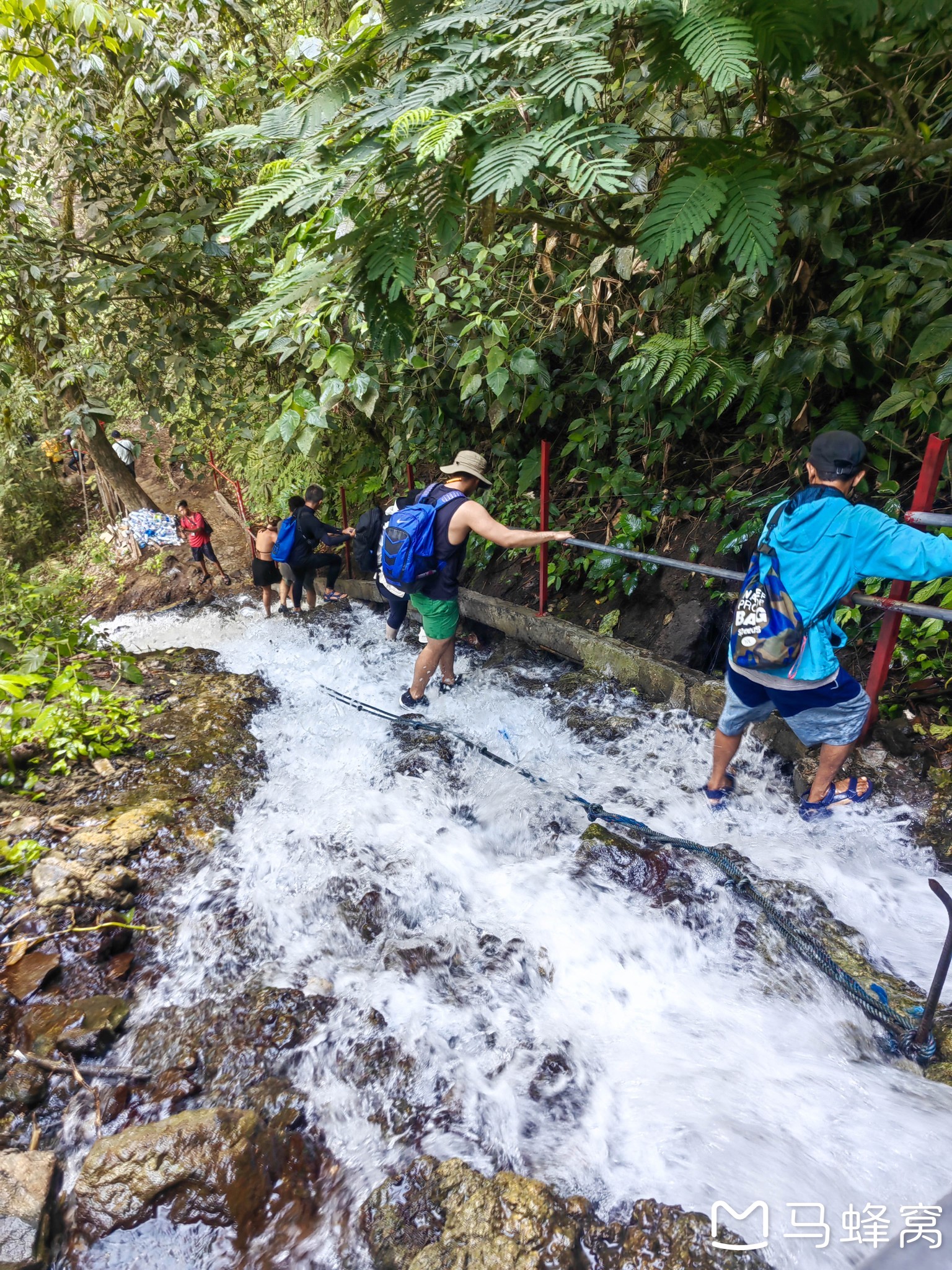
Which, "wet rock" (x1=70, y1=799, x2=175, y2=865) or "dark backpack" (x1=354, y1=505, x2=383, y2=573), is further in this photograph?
"dark backpack" (x1=354, y1=505, x2=383, y2=573)

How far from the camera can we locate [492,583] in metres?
7.12

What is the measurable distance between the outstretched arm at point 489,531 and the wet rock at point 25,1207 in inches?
129

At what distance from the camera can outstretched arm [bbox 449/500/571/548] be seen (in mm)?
4078

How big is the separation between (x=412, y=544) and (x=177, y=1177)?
349 cm

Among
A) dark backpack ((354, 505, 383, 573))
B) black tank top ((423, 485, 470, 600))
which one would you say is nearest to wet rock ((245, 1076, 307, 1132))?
black tank top ((423, 485, 470, 600))

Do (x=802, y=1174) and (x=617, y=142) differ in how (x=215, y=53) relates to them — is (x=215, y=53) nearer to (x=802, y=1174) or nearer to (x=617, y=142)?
(x=617, y=142)

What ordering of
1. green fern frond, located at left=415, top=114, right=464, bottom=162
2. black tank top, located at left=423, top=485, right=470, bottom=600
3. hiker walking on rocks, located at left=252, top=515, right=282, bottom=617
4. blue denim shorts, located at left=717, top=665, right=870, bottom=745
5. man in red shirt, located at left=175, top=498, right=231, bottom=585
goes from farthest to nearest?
man in red shirt, located at left=175, top=498, right=231, bottom=585 < hiker walking on rocks, located at left=252, top=515, right=282, bottom=617 < black tank top, located at left=423, top=485, right=470, bottom=600 < blue denim shorts, located at left=717, top=665, right=870, bottom=745 < green fern frond, located at left=415, top=114, right=464, bottom=162

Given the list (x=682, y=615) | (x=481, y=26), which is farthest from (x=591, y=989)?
(x=481, y=26)

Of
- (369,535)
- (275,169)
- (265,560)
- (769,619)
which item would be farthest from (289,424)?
(265,560)

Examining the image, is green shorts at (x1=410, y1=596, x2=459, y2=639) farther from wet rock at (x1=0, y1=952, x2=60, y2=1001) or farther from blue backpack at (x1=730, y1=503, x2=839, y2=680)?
wet rock at (x1=0, y1=952, x2=60, y2=1001)

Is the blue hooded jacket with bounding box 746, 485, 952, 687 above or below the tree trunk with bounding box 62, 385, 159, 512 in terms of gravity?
above

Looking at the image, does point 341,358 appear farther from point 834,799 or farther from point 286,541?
point 286,541

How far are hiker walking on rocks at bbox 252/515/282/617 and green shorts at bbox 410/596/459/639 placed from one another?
3.99 m

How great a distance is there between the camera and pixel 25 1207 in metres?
1.99
